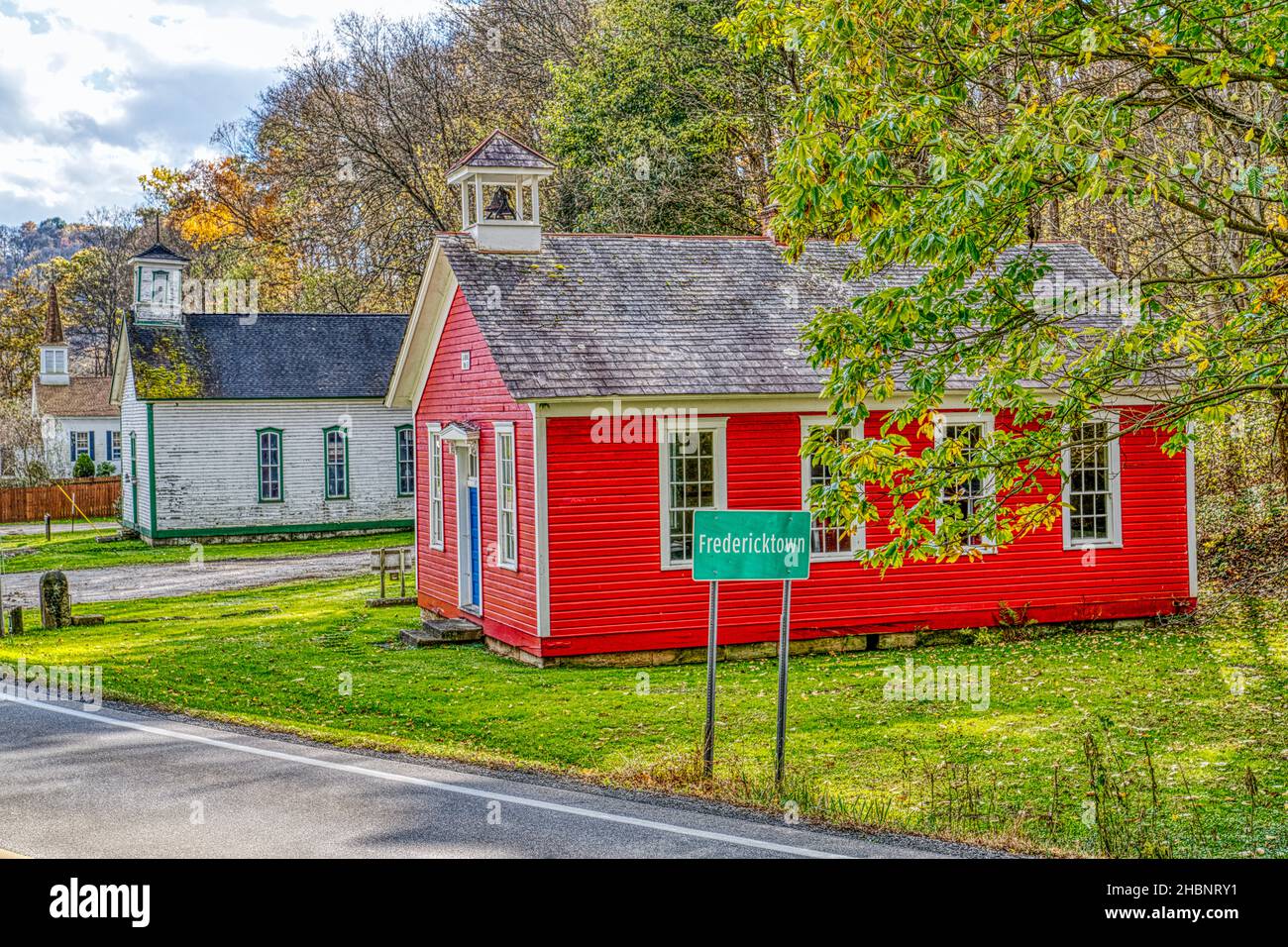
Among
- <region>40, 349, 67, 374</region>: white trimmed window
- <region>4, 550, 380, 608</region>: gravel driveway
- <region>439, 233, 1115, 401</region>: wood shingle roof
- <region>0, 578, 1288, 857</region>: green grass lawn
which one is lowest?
<region>0, 578, 1288, 857</region>: green grass lawn

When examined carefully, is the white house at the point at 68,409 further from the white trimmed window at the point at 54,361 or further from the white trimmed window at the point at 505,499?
the white trimmed window at the point at 505,499

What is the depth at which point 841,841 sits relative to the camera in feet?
29.1

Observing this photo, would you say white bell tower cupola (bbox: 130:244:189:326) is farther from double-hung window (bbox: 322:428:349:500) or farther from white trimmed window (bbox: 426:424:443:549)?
white trimmed window (bbox: 426:424:443:549)

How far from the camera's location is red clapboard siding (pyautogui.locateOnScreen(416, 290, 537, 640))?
17.6 meters

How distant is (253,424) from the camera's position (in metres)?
38.3

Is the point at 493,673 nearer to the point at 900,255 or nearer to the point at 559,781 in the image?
the point at 559,781

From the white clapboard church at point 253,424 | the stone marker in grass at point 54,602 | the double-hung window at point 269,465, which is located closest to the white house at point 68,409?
the white clapboard church at point 253,424

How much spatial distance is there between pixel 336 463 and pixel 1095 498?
1029 inches

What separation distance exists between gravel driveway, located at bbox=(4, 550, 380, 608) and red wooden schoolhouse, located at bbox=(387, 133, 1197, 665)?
9.08m

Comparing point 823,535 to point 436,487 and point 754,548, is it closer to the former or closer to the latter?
point 436,487

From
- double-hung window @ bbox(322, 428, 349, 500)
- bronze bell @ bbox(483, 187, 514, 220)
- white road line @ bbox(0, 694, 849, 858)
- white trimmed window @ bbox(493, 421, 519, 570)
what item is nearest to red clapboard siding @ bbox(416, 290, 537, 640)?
white trimmed window @ bbox(493, 421, 519, 570)

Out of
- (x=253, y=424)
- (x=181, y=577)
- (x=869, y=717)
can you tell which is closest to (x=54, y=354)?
(x=253, y=424)

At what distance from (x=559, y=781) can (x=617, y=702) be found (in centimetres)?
381

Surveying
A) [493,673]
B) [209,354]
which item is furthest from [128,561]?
[493,673]
